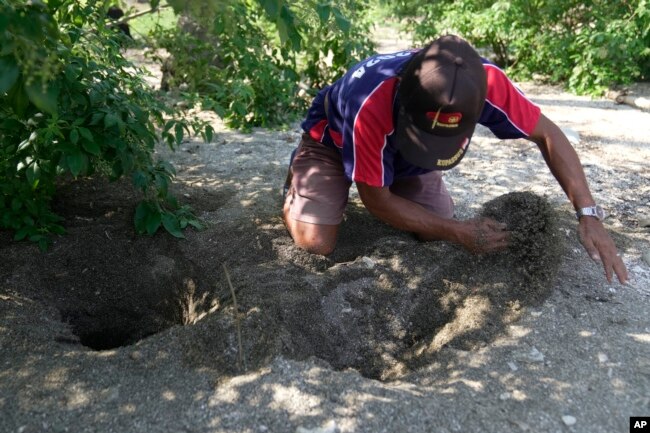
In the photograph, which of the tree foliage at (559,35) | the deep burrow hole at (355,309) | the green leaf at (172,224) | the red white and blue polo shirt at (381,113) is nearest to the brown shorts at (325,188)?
the deep burrow hole at (355,309)

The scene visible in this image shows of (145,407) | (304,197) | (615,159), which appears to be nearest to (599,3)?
(615,159)

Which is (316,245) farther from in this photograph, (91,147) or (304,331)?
(91,147)

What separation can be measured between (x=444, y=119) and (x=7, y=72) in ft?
4.87

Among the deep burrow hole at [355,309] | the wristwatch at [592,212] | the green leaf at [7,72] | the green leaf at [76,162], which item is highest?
the green leaf at [7,72]

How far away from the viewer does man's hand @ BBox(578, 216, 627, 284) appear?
2.43 metres

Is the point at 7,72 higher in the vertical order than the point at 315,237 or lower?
higher

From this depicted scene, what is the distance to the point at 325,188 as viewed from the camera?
331 centimetres

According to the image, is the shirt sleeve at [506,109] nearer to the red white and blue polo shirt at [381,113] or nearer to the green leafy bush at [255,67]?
the red white and blue polo shirt at [381,113]

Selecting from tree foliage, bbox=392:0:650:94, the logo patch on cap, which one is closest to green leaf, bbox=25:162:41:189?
the logo patch on cap

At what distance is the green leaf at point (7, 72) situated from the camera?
1503 mm

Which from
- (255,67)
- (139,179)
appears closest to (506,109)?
(139,179)

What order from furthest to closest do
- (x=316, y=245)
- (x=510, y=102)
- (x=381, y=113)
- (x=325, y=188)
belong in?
(x=325, y=188), (x=316, y=245), (x=510, y=102), (x=381, y=113)

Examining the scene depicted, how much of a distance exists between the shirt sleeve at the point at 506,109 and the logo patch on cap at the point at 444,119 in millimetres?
411

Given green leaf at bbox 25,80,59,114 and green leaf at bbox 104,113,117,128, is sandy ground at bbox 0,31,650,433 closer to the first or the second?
green leaf at bbox 104,113,117,128
